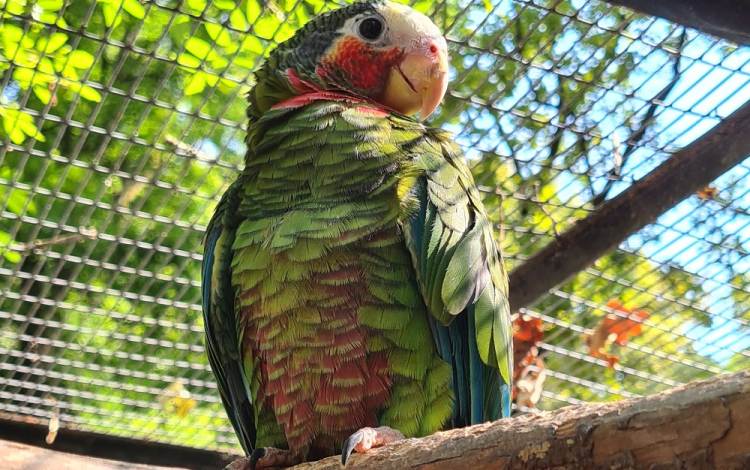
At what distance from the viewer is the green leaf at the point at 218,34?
1.59m

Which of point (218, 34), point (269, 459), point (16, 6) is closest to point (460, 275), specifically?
point (269, 459)

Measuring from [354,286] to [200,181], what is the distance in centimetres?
101

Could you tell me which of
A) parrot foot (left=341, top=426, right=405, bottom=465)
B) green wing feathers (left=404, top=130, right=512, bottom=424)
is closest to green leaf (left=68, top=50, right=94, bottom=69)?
green wing feathers (left=404, top=130, right=512, bottom=424)

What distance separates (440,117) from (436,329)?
1.00 m

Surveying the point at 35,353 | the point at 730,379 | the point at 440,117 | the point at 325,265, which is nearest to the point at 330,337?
the point at 325,265

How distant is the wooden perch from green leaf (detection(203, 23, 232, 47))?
3.90 ft

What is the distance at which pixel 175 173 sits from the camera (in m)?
1.97

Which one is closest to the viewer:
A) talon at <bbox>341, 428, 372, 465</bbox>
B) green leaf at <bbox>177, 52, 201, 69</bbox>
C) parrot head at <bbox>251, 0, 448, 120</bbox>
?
talon at <bbox>341, 428, 372, 465</bbox>

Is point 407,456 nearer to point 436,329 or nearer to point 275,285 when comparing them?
point 436,329

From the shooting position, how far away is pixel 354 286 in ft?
3.60

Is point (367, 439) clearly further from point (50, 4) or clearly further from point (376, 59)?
point (50, 4)

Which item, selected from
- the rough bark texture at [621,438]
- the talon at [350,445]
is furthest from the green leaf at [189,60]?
the rough bark texture at [621,438]

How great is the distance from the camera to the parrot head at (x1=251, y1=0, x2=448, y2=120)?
1438 mm

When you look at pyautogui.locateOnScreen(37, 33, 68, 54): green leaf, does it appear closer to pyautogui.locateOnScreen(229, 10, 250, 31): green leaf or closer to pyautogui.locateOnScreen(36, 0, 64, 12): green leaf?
pyautogui.locateOnScreen(36, 0, 64, 12): green leaf
